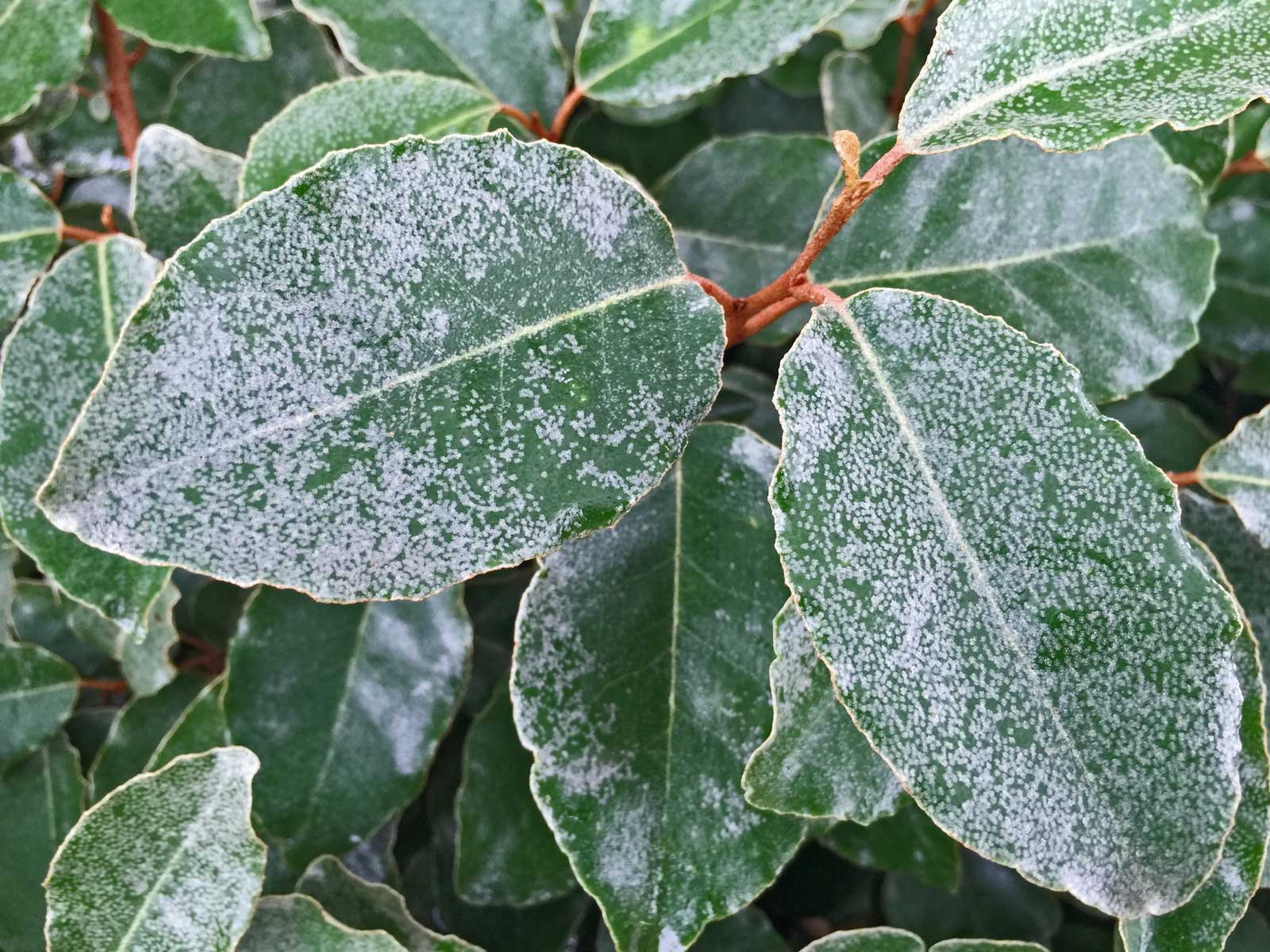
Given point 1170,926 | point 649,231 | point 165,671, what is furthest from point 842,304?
point 165,671

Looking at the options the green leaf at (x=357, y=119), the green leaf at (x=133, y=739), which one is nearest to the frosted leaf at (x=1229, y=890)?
the green leaf at (x=357, y=119)

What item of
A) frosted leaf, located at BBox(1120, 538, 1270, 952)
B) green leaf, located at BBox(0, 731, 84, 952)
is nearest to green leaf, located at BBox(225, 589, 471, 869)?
green leaf, located at BBox(0, 731, 84, 952)

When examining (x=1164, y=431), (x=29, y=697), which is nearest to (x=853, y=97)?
(x=1164, y=431)

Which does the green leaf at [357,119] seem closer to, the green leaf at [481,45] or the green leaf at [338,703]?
Result: the green leaf at [481,45]

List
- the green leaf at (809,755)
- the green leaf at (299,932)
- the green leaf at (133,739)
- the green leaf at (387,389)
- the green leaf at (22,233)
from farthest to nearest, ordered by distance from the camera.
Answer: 1. the green leaf at (133,739)
2. the green leaf at (22,233)
3. the green leaf at (299,932)
4. the green leaf at (809,755)
5. the green leaf at (387,389)

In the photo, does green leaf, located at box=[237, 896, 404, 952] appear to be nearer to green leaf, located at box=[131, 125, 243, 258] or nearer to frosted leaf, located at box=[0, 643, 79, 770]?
frosted leaf, located at box=[0, 643, 79, 770]

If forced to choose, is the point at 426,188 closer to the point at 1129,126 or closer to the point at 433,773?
the point at 1129,126
